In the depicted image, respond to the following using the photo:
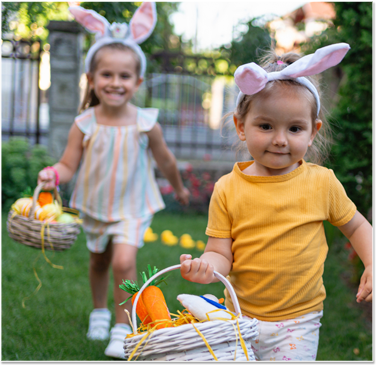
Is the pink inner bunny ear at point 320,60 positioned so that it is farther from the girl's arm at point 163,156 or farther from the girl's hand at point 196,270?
the girl's arm at point 163,156

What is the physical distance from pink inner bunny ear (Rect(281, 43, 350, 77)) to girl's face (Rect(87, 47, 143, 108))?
5.15 ft

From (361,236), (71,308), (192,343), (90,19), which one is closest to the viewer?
(192,343)

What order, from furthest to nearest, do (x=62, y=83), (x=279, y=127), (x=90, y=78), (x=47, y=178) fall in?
(x=62, y=83) → (x=90, y=78) → (x=47, y=178) → (x=279, y=127)

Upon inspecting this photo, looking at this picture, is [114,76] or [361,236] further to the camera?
[114,76]

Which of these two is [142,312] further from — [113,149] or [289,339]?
[113,149]

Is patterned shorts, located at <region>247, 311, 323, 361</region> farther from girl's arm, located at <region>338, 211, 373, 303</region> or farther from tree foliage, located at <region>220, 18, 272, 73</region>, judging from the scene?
tree foliage, located at <region>220, 18, 272, 73</region>

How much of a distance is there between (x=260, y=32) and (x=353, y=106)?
1231 millimetres

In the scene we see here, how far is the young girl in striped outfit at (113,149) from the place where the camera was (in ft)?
10.1

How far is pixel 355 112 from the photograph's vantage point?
4.11 metres

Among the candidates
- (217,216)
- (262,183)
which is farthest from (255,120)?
(217,216)

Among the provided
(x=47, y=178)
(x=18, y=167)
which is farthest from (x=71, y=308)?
(x=18, y=167)

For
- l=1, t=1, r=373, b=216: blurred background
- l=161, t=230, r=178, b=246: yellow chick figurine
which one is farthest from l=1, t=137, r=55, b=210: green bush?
l=161, t=230, r=178, b=246: yellow chick figurine

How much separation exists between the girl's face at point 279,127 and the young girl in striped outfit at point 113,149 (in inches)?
57.9

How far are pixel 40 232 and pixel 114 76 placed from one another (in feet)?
3.88
